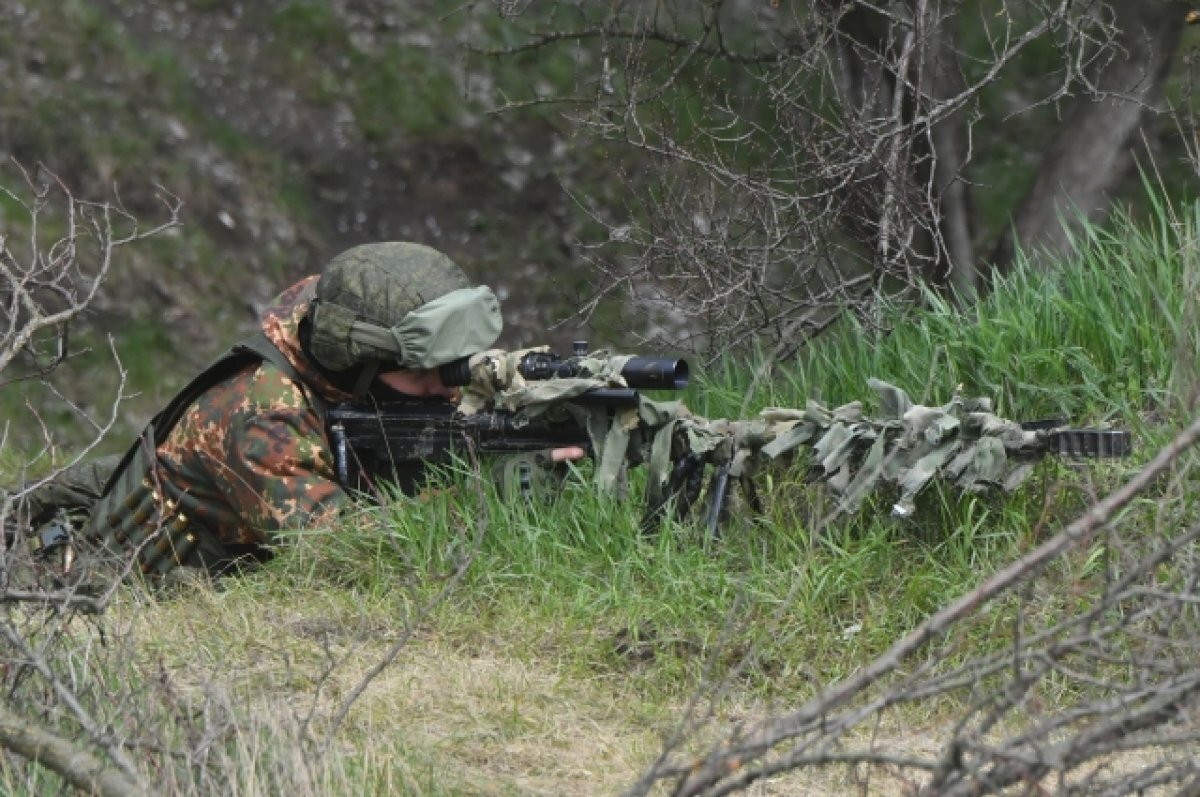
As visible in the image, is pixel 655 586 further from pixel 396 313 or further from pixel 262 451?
pixel 262 451

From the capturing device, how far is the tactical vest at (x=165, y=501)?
19.5ft

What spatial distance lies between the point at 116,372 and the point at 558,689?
8573 millimetres

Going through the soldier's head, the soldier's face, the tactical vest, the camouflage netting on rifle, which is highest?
the soldier's head

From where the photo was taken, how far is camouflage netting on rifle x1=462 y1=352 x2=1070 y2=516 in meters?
4.96

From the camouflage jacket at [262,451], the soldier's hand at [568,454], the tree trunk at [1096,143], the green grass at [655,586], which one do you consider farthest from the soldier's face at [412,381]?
the tree trunk at [1096,143]

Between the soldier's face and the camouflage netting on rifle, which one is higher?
the camouflage netting on rifle

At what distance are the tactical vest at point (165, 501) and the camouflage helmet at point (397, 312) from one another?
0.24 m

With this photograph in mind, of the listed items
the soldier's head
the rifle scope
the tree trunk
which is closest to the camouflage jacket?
the soldier's head

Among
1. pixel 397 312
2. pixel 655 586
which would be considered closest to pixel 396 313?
pixel 397 312

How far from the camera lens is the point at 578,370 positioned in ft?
18.0

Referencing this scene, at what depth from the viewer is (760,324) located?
6.89m

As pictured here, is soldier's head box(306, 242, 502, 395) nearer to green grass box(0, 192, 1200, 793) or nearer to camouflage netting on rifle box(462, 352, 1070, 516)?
camouflage netting on rifle box(462, 352, 1070, 516)

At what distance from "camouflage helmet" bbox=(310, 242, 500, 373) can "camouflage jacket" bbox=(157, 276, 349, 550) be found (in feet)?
0.48

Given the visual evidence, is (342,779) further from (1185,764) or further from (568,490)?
(568,490)
